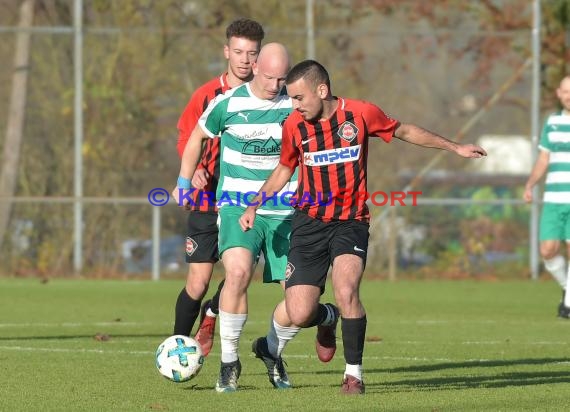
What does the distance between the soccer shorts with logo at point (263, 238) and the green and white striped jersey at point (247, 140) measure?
0.06 m

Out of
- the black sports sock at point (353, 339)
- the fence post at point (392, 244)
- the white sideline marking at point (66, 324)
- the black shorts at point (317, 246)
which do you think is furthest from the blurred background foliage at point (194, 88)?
the black sports sock at point (353, 339)

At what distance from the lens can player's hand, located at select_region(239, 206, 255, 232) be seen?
7449mm

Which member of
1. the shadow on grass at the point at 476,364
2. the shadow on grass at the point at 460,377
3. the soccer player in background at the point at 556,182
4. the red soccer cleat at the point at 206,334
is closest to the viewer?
the shadow on grass at the point at 460,377

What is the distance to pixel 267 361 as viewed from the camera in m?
7.74

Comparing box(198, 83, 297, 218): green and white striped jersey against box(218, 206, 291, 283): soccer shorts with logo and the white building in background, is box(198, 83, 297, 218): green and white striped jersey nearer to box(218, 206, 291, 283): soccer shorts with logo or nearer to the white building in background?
box(218, 206, 291, 283): soccer shorts with logo

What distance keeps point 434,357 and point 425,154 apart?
10.2 metres

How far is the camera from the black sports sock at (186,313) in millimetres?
8766

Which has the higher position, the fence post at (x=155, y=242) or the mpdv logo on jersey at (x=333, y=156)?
the mpdv logo on jersey at (x=333, y=156)

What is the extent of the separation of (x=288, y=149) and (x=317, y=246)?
0.56 m

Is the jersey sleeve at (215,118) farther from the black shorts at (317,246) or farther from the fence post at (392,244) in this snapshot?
the fence post at (392,244)

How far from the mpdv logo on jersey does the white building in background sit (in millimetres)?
12249

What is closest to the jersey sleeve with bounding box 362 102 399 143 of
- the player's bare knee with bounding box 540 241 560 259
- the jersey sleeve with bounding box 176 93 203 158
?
the jersey sleeve with bounding box 176 93 203 158

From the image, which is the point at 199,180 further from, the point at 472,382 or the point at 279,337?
the point at 472,382

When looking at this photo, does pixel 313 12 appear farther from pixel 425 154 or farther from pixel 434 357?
pixel 434 357
